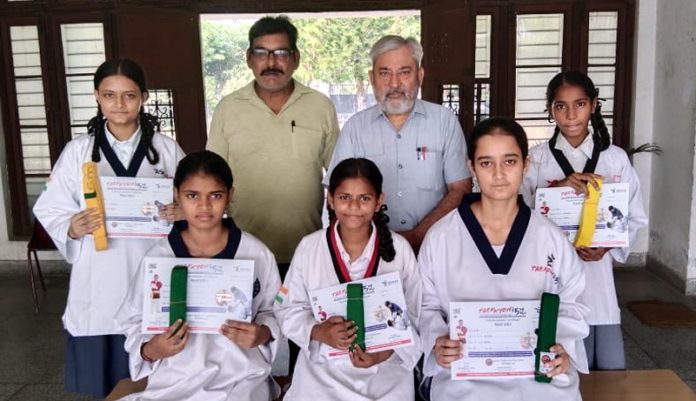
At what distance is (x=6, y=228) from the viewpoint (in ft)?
21.3

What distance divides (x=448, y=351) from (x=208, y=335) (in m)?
0.90

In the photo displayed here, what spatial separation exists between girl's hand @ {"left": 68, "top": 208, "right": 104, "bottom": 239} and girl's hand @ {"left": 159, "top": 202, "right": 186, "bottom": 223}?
0.82 feet

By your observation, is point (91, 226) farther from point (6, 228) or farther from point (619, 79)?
point (619, 79)

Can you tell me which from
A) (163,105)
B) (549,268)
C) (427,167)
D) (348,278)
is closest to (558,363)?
(549,268)

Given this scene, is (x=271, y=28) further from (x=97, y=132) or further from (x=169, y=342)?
(x=169, y=342)

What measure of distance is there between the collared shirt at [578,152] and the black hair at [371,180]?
0.92m

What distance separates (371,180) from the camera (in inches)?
97.9

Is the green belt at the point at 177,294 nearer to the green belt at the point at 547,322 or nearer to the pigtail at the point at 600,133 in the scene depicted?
the green belt at the point at 547,322

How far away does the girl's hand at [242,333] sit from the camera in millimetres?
2264

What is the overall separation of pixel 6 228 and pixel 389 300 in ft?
18.5

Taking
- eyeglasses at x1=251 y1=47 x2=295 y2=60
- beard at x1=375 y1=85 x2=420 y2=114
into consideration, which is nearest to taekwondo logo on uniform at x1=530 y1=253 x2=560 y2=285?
beard at x1=375 y1=85 x2=420 y2=114

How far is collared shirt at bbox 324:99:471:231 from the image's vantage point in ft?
9.40

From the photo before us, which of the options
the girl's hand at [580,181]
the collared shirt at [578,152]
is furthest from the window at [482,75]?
the girl's hand at [580,181]

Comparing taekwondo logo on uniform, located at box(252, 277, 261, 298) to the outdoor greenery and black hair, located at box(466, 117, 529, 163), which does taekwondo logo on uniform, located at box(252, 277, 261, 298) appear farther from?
the outdoor greenery
